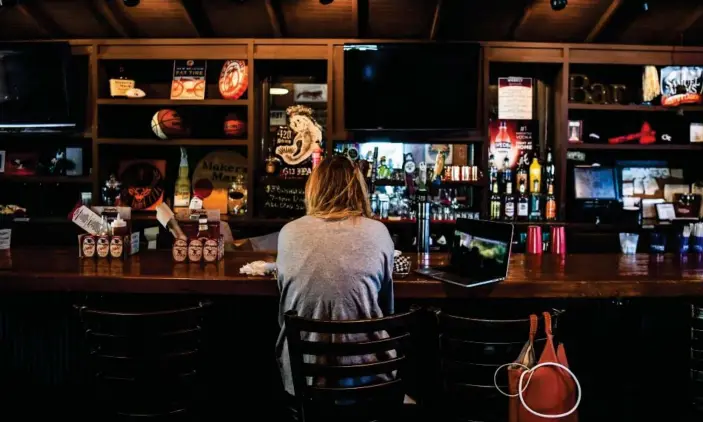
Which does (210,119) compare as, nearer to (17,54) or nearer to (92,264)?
(17,54)

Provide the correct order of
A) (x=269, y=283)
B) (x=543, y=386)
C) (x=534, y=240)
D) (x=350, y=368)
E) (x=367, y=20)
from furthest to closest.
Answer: (x=367, y=20)
(x=534, y=240)
(x=269, y=283)
(x=543, y=386)
(x=350, y=368)

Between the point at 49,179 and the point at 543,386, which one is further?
the point at 49,179

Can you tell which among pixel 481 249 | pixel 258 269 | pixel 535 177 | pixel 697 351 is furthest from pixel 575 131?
pixel 258 269

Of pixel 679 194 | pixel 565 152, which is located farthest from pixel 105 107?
pixel 679 194

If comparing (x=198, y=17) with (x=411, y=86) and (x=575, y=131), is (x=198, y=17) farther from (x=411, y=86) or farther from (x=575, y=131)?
(x=575, y=131)

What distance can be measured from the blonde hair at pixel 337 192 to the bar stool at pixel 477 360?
47 cm

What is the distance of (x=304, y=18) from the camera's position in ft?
14.4

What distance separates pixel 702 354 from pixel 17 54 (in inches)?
199

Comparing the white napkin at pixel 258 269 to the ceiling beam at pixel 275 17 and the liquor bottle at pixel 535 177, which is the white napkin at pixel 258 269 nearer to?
the ceiling beam at pixel 275 17

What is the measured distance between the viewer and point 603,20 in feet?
14.2

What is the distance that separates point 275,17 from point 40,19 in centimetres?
192

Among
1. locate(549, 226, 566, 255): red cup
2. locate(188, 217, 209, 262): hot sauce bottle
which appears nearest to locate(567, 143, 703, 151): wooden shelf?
locate(549, 226, 566, 255): red cup

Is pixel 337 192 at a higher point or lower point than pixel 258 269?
higher

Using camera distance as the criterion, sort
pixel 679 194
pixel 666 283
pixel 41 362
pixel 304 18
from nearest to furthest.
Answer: pixel 666 283 → pixel 41 362 → pixel 304 18 → pixel 679 194
